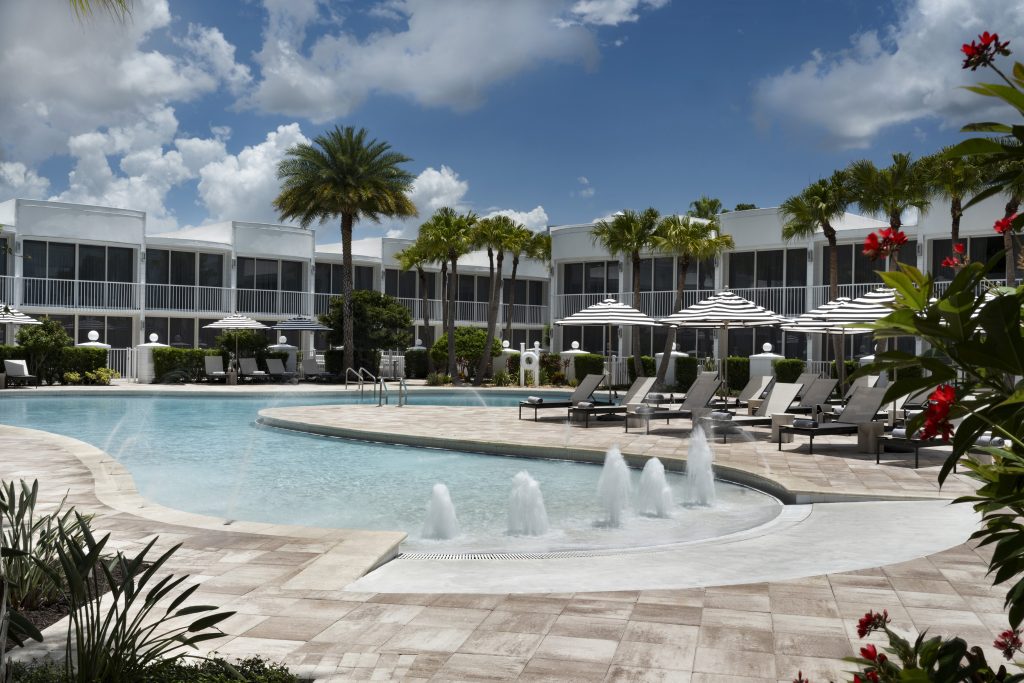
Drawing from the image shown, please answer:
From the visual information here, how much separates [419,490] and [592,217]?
24.0m

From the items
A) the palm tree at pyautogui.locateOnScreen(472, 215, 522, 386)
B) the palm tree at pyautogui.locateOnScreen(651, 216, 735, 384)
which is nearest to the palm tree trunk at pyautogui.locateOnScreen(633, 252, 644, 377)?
the palm tree at pyautogui.locateOnScreen(651, 216, 735, 384)

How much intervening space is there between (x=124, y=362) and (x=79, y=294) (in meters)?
2.59

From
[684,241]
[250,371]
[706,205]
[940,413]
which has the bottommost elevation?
[250,371]

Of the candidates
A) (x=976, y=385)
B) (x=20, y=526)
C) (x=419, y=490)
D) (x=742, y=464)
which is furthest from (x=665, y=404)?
(x=976, y=385)

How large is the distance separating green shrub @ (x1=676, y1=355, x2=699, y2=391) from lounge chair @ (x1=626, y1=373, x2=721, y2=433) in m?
10.2

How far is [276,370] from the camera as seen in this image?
2906 cm

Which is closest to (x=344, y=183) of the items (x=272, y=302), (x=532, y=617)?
(x=272, y=302)

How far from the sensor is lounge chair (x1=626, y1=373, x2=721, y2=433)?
1496 cm

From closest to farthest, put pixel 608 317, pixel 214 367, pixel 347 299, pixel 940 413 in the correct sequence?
1. pixel 940 413
2. pixel 608 317
3. pixel 214 367
4. pixel 347 299

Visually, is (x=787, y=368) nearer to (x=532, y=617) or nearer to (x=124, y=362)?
(x=124, y=362)

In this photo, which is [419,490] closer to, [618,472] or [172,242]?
[618,472]

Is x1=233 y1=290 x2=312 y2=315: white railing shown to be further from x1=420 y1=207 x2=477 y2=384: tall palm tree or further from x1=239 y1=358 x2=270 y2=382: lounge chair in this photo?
x1=420 y1=207 x2=477 y2=384: tall palm tree

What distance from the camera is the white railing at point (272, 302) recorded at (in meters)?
32.4

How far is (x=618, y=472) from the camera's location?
8.87 m
